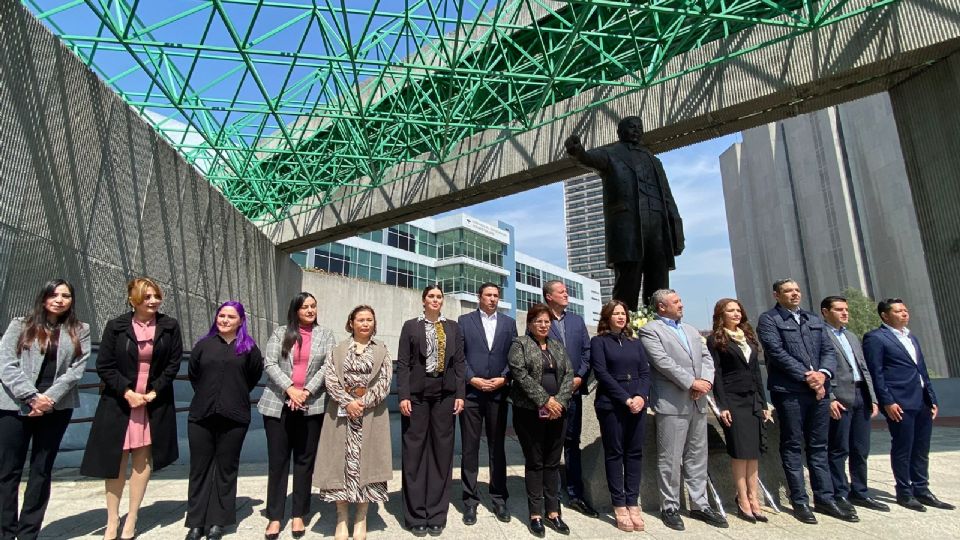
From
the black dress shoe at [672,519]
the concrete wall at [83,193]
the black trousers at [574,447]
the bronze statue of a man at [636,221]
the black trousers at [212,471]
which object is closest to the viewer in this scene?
the black trousers at [212,471]

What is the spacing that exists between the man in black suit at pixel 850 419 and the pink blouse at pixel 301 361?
3.94 m

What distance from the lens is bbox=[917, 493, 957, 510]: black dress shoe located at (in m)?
3.85

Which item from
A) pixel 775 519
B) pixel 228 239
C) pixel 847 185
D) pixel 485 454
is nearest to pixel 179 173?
pixel 228 239

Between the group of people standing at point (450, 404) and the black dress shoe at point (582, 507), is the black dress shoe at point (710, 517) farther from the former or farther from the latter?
the black dress shoe at point (582, 507)

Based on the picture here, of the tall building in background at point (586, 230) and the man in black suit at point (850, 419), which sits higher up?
the tall building in background at point (586, 230)

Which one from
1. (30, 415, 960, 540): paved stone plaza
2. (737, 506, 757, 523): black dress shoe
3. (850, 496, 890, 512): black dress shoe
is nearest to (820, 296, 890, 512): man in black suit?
(850, 496, 890, 512): black dress shoe

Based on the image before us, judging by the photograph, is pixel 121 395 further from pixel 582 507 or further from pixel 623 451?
pixel 623 451

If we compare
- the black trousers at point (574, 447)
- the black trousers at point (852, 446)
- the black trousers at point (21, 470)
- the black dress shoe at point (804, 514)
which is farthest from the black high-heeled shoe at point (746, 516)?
the black trousers at point (21, 470)

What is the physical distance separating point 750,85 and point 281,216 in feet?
50.8

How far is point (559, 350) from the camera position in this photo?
12.1 ft

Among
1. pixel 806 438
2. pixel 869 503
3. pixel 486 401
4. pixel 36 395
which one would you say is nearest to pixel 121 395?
pixel 36 395

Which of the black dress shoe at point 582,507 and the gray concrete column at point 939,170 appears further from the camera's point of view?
the gray concrete column at point 939,170

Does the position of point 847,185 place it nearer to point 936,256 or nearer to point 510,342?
point 936,256

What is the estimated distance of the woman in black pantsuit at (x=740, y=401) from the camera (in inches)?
142
